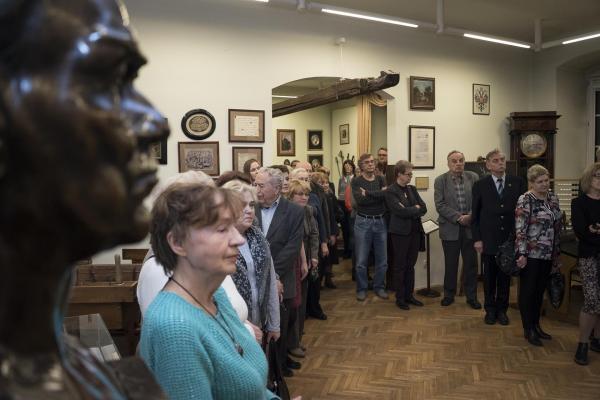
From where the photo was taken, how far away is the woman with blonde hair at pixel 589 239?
3.88m

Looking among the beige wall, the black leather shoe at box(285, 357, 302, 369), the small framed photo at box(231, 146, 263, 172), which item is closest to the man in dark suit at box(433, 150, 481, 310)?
the beige wall

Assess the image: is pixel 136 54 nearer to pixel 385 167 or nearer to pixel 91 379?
pixel 91 379

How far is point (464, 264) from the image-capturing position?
6.12m

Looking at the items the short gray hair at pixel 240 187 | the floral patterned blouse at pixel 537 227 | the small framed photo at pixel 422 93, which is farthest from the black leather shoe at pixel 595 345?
the small framed photo at pixel 422 93

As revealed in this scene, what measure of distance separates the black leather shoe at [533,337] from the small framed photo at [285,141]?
8.25 m

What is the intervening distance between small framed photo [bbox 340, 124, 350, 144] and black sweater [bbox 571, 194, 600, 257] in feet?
25.2

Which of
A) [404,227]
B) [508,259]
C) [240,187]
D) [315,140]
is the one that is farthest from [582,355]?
[315,140]

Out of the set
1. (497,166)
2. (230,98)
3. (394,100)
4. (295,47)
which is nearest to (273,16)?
(295,47)

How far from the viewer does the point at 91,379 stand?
48 centimetres

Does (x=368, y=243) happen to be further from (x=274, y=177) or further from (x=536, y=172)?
(x=274, y=177)

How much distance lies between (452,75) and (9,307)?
7462mm

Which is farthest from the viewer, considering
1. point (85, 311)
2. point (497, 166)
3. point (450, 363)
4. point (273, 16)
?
point (273, 16)

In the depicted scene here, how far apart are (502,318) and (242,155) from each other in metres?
3.21

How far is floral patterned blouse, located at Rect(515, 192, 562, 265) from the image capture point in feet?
14.2
